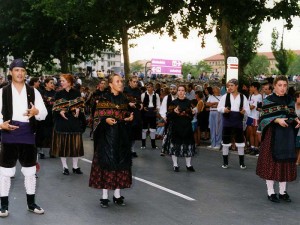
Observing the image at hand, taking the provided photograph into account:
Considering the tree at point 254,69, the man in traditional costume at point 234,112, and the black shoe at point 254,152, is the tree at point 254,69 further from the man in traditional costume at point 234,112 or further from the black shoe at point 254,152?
the man in traditional costume at point 234,112

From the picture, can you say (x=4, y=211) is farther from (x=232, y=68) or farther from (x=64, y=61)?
(x=64, y=61)

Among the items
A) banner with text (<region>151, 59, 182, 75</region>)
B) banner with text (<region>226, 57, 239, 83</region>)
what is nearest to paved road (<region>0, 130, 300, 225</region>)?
banner with text (<region>226, 57, 239, 83</region>)

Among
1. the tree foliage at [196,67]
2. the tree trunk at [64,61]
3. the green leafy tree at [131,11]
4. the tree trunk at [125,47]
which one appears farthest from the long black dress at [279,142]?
the tree foliage at [196,67]

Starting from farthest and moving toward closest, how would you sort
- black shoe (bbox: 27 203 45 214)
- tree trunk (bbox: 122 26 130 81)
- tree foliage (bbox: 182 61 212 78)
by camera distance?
1. tree foliage (bbox: 182 61 212 78)
2. tree trunk (bbox: 122 26 130 81)
3. black shoe (bbox: 27 203 45 214)

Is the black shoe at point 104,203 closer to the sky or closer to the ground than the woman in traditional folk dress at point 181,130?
closer to the ground

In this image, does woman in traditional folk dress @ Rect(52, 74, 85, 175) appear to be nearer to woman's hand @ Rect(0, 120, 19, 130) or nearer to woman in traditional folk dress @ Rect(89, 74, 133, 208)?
woman in traditional folk dress @ Rect(89, 74, 133, 208)

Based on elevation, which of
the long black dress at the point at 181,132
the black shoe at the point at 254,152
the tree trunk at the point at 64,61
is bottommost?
the black shoe at the point at 254,152

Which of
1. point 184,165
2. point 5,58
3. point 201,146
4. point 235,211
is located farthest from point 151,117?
point 5,58

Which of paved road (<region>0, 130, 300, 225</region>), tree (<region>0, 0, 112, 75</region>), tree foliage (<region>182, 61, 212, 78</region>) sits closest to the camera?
paved road (<region>0, 130, 300, 225</region>)

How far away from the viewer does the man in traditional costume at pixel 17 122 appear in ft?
21.8

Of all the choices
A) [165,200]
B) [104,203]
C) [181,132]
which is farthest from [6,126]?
[181,132]

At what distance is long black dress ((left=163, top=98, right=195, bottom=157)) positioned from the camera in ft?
34.7

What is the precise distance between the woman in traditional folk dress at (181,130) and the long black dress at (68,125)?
1994mm

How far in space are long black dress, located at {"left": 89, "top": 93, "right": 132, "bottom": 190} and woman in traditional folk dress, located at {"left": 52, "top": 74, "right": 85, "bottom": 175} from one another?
8.96ft
